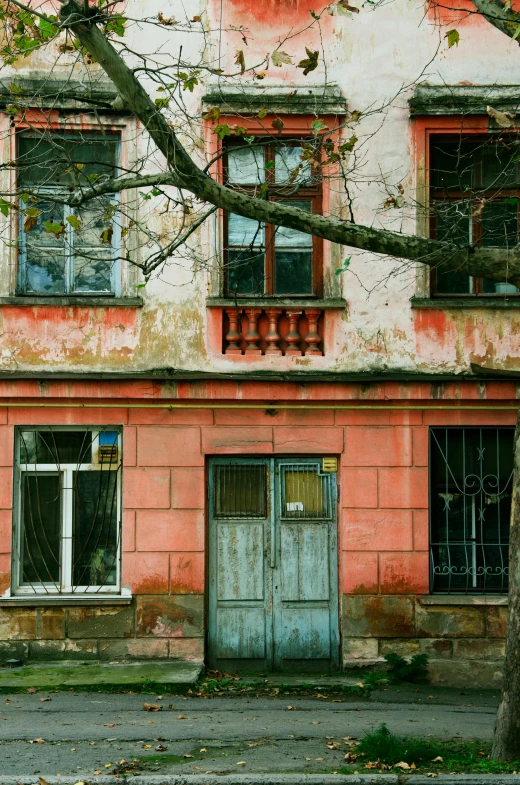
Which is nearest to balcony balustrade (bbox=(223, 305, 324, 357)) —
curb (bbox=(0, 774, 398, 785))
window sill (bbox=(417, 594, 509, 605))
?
window sill (bbox=(417, 594, 509, 605))

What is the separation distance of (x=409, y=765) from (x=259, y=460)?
486cm

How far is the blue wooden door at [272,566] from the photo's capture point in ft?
→ 37.6

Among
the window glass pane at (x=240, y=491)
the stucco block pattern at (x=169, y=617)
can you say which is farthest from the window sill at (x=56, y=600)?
the window glass pane at (x=240, y=491)

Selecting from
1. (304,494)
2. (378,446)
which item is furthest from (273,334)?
(304,494)

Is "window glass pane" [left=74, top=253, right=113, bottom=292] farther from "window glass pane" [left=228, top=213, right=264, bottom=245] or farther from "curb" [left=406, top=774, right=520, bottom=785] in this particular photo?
"curb" [left=406, top=774, right=520, bottom=785]

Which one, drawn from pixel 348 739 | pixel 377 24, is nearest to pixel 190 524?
pixel 348 739

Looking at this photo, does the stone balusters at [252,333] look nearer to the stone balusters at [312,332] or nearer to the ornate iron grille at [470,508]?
the stone balusters at [312,332]

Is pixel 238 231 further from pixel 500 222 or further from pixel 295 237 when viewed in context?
pixel 500 222

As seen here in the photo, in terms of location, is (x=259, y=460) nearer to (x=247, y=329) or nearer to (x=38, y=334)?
(x=247, y=329)

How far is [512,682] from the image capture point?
7.19 m

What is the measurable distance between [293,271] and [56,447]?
343cm

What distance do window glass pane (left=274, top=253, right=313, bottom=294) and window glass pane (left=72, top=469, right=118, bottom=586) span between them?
294 cm

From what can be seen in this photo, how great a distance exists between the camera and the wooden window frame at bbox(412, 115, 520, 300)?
1152 cm

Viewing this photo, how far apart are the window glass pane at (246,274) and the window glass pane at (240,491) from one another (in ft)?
6.75
